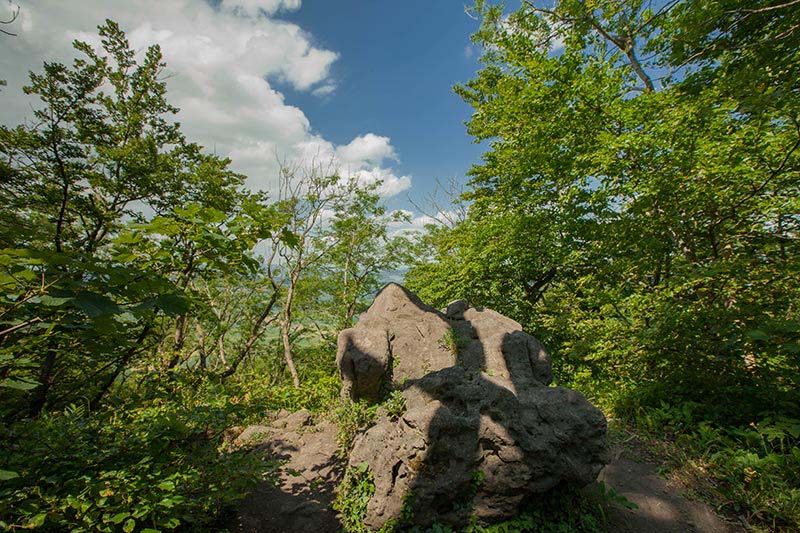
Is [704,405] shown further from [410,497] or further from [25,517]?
[25,517]

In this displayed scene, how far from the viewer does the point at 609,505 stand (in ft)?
13.7

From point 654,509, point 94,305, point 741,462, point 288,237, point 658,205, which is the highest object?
point 658,205

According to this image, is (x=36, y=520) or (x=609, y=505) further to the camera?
(x=609, y=505)

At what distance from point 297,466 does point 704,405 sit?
7879mm

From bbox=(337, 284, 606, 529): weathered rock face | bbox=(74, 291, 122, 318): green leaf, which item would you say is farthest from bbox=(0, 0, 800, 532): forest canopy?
bbox=(337, 284, 606, 529): weathered rock face

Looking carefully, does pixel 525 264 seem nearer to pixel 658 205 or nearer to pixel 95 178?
pixel 658 205

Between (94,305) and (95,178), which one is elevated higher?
(95,178)

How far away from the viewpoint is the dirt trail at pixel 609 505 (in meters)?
3.87

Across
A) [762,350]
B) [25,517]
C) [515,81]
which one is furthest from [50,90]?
[762,350]

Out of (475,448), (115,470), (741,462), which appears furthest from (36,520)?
(741,462)

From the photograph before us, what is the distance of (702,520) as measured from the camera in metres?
3.86

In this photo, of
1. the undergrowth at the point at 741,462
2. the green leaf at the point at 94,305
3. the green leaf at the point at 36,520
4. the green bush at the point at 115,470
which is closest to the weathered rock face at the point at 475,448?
the undergrowth at the point at 741,462

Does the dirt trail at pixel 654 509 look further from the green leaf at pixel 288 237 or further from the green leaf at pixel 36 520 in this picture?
the green leaf at pixel 36 520

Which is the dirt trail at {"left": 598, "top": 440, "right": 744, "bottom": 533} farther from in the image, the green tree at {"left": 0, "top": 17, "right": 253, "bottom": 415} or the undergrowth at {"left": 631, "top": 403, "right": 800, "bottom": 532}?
the green tree at {"left": 0, "top": 17, "right": 253, "bottom": 415}
